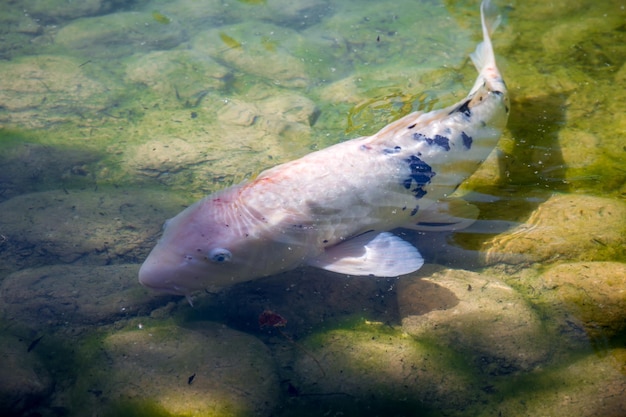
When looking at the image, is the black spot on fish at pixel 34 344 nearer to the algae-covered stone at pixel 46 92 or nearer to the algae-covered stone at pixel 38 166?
the algae-covered stone at pixel 38 166

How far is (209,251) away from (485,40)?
3346 millimetres

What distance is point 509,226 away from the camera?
3.83 meters

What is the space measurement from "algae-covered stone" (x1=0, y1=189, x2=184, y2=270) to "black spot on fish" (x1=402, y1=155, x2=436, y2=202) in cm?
179

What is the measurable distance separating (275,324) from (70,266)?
4.94 ft

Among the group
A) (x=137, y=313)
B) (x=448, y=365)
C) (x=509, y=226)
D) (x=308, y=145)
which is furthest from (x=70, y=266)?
(x=509, y=226)

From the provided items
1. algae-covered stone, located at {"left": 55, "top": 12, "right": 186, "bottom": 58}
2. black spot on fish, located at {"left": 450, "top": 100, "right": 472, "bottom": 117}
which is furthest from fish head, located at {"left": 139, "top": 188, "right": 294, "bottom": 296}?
algae-covered stone, located at {"left": 55, "top": 12, "right": 186, "bottom": 58}

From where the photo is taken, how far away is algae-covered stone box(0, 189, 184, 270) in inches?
144

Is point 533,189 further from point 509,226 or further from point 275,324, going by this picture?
point 275,324

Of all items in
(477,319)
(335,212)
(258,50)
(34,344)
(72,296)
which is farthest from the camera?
(258,50)

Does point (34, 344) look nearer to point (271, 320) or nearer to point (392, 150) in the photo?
point (271, 320)

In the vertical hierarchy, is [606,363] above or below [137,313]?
above

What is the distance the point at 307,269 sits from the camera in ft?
12.0

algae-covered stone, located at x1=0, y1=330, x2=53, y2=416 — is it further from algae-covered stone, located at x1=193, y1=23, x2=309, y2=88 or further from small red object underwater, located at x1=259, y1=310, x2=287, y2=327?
algae-covered stone, located at x1=193, y1=23, x2=309, y2=88

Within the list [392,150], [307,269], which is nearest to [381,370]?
[307,269]
